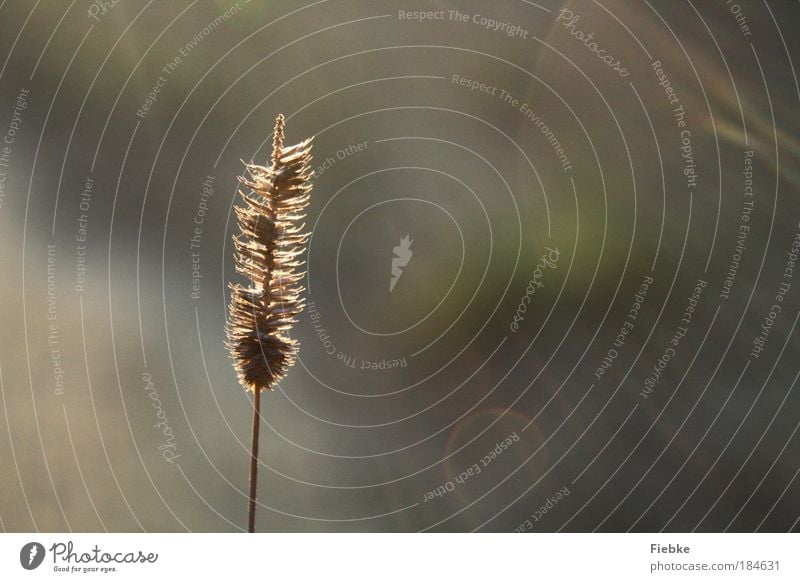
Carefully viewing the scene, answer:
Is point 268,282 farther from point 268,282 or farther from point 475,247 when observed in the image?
point 475,247

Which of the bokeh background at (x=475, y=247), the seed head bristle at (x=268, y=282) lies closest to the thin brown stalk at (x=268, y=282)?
the seed head bristle at (x=268, y=282)

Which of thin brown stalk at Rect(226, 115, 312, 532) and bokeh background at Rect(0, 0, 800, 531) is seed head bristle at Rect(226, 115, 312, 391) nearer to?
thin brown stalk at Rect(226, 115, 312, 532)

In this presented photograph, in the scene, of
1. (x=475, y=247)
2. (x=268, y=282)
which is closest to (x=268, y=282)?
(x=268, y=282)

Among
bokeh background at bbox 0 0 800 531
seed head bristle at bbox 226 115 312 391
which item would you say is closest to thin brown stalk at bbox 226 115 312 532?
seed head bristle at bbox 226 115 312 391

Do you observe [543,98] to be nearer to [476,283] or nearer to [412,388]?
[476,283]
